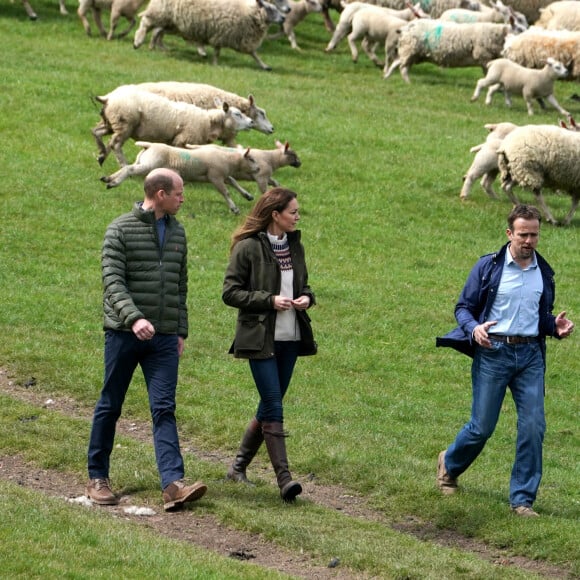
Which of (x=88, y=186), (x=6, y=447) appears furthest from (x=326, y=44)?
(x=6, y=447)

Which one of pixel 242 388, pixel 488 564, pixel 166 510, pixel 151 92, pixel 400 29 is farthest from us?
pixel 400 29

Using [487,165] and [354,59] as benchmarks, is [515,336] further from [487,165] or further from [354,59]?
[354,59]

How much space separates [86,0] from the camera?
29500 millimetres

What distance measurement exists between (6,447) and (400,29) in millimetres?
21328

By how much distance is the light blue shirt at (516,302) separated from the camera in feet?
27.6

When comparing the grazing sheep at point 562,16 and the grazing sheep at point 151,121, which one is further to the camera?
the grazing sheep at point 562,16

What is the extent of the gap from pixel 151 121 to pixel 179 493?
452 inches

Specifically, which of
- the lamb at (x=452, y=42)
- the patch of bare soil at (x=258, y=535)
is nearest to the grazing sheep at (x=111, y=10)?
the lamb at (x=452, y=42)

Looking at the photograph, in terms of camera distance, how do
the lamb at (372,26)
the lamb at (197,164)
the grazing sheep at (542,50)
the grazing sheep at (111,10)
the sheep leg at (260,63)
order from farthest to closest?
the lamb at (372,26)
the grazing sheep at (111,10)
the sheep leg at (260,63)
the grazing sheep at (542,50)
the lamb at (197,164)

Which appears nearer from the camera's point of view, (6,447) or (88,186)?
(6,447)

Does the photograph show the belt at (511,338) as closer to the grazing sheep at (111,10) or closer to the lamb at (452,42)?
the lamb at (452,42)

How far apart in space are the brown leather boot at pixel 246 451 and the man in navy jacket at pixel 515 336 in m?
1.55

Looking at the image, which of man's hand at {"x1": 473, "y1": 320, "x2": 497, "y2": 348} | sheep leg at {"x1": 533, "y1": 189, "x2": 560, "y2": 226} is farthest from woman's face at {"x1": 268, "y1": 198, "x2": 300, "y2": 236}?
sheep leg at {"x1": 533, "y1": 189, "x2": 560, "y2": 226}

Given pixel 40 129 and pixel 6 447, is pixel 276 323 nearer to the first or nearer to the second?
pixel 6 447
